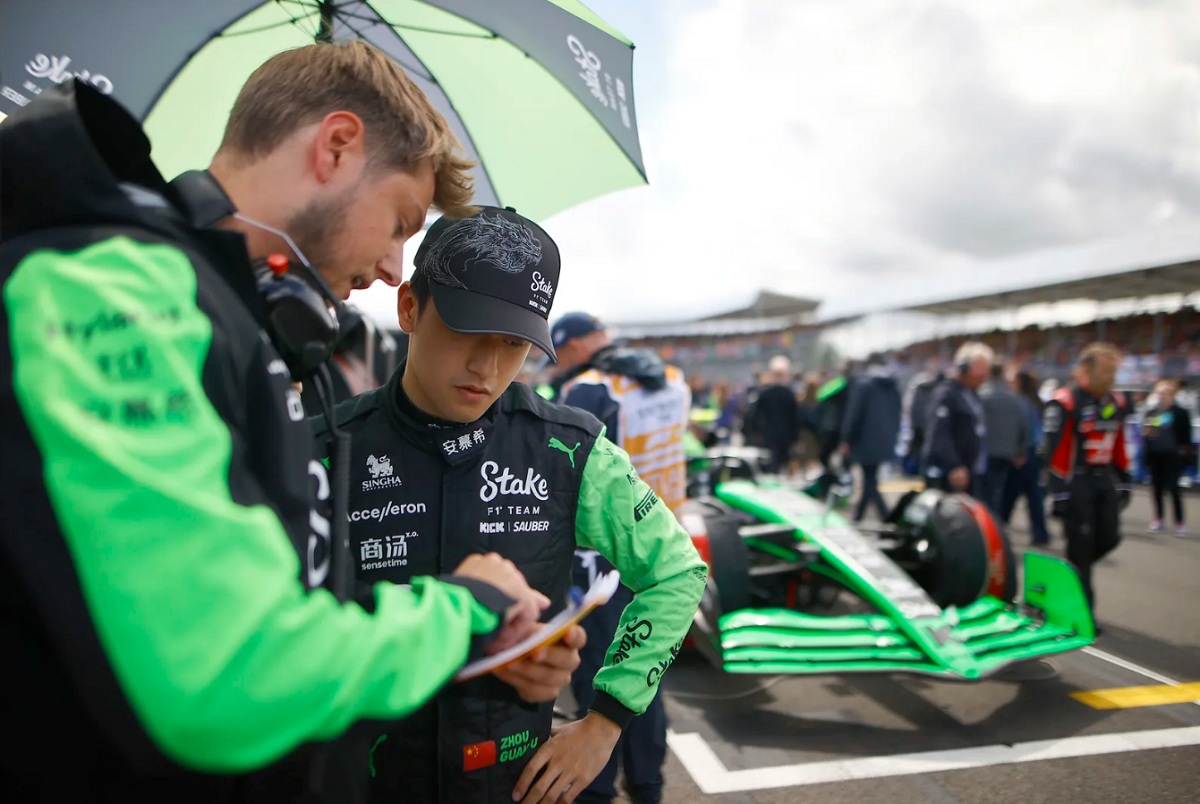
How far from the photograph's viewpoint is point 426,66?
7.23ft

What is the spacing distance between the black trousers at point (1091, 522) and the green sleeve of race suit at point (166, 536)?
535 cm

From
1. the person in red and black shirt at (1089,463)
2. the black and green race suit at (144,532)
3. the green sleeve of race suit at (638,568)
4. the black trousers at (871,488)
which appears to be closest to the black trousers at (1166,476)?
the black trousers at (871,488)

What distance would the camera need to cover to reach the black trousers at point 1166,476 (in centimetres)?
812

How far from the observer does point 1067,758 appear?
309cm

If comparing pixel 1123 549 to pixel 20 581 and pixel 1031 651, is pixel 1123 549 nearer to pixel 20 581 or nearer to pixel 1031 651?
pixel 1031 651

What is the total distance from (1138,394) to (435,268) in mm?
17090

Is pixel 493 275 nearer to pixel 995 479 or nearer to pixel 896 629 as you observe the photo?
pixel 896 629

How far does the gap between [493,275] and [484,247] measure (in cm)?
6

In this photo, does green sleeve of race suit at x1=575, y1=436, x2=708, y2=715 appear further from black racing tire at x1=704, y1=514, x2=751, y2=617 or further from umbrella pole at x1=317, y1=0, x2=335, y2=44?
black racing tire at x1=704, y1=514, x2=751, y2=617

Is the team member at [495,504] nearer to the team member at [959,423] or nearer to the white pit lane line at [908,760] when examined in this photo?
the white pit lane line at [908,760]

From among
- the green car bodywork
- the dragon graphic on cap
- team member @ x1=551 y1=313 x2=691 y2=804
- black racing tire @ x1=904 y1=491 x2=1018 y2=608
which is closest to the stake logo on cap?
the dragon graphic on cap

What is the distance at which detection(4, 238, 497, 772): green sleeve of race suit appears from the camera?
58cm

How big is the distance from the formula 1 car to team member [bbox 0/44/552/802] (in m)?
2.85

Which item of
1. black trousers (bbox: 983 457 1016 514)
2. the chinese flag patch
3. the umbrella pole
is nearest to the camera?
the chinese flag patch
